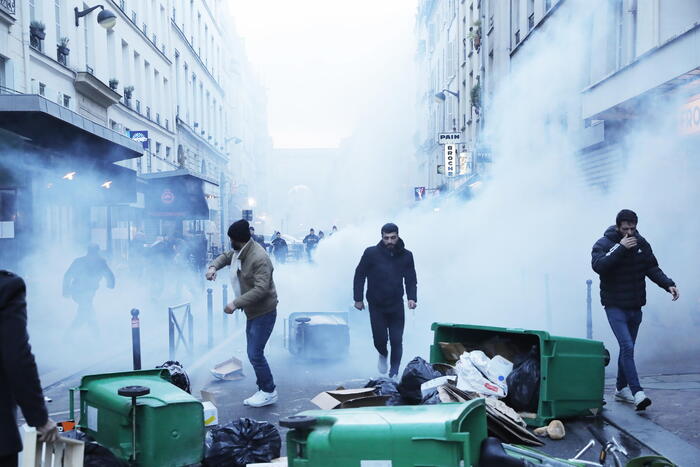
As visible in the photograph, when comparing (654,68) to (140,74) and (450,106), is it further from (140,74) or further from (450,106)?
(450,106)

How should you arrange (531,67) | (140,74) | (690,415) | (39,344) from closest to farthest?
(690,415), (39,344), (531,67), (140,74)

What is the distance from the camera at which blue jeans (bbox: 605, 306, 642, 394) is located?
5.42 metres

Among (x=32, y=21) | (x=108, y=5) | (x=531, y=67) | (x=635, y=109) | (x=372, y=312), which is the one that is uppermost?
(x=108, y=5)

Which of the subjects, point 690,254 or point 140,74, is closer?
point 690,254

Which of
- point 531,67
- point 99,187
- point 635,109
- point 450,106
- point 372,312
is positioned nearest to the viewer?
point 372,312

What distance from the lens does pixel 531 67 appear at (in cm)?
1575

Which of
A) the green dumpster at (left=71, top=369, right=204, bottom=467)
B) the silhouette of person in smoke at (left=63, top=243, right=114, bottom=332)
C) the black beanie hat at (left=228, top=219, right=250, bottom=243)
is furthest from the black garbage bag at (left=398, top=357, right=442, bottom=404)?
the silhouette of person in smoke at (left=63, top=243, right=114, bottom=332)

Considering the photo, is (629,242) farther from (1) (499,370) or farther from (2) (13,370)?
(2) (13,370)

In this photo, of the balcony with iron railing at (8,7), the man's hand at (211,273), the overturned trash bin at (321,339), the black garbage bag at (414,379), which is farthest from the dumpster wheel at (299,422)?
the balcony with iron railing at (8,7)

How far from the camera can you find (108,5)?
21.2 metres

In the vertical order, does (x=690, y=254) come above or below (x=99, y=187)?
below

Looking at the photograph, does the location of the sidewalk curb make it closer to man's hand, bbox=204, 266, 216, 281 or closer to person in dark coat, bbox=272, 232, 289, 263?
man's hand, bbox=204, 266, 216, 281

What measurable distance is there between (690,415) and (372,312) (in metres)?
2.95

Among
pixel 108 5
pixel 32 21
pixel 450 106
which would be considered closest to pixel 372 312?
pixel 32 21
